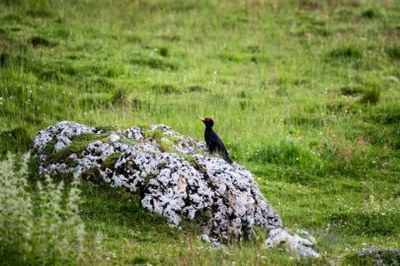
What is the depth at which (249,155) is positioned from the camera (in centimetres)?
Answer: 1848

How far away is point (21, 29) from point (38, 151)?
12805 millimetres

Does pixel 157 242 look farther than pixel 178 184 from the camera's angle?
No

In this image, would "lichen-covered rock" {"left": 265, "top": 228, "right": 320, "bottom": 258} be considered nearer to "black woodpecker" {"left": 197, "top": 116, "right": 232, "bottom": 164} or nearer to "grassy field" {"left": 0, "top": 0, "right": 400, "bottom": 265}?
"grassy field" {"left": 0, "top": 0, "right": 400, "bottom": 265}

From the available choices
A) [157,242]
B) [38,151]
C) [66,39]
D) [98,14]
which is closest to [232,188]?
[157,242]

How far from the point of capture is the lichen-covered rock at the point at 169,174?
1302cm

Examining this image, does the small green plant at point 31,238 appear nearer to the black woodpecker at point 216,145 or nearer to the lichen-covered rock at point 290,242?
the lichen-covered rock at point 290,242

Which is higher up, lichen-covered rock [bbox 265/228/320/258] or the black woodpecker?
the black woodpecker

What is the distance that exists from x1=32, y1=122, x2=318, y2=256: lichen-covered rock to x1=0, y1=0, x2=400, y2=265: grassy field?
1.12 ft

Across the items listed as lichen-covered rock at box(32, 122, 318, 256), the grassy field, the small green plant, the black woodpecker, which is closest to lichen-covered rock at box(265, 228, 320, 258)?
the grassy field

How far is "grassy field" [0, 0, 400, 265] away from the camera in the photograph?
527 inches

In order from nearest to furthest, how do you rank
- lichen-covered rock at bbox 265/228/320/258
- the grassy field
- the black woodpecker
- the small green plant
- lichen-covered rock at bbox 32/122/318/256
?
1. the small green plant
2. lichen-covered rock at bbox 265/228/320/258
3. lichen-covered rock at bbox 32/122/318/256
4. the grassy field
5. the black woodpecker

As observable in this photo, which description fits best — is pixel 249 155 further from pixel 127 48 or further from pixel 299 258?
pixel 127 48

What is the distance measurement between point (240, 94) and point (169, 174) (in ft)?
31.5

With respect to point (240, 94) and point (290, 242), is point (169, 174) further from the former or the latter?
point (240, 94)
